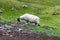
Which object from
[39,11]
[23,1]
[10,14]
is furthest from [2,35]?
[23,1]

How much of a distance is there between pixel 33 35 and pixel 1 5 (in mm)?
43614

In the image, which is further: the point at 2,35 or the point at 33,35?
the point at 33,35

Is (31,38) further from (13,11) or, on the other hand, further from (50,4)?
(50,4)

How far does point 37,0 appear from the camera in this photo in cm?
7581

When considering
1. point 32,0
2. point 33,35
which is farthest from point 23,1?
A: point 33,35

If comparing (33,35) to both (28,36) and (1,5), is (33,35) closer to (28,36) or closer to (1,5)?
(28,36)

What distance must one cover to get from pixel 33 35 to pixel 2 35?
3253mm

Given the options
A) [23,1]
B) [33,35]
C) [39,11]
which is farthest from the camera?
[23,1]

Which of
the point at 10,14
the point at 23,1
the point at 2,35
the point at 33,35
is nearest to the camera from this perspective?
the point at 2,35

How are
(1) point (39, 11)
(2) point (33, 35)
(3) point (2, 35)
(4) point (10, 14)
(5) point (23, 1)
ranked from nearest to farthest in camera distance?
1. (3) point (2, 35)
2. (2) point (33, 35)
3. (4) point (10, 14)
4. (1) point (39, 11)
5. (5) point (23, 1)

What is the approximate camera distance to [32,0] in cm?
7556

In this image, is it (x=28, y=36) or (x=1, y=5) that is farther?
(x=1, y=5)

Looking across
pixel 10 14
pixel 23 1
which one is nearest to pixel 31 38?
pixel 10 14

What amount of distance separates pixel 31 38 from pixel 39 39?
0.70 metres
